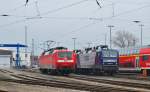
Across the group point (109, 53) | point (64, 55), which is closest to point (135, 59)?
point (109, 53)

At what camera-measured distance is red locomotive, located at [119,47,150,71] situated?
4716 centimetres

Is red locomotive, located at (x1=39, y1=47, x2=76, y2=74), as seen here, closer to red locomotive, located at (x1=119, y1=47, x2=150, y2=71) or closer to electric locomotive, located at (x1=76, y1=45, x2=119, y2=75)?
electric locomotive, located at (x1=76, y1=45, x2=119, y2=75)

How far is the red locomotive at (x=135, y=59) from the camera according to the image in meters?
47.2

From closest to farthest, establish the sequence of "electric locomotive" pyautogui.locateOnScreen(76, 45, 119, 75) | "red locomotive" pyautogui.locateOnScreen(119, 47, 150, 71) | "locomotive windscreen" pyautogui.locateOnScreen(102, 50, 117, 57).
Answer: "electric locomotive" pyautogui.locateOnScreen(76, 45, 119, 75)
"red locomotive" pyautogui.locateOnScreen(119, 47, 150, 71)
"locomotive windscreen" pyautogui.locateOnScreen(102, 50, 117, 57)

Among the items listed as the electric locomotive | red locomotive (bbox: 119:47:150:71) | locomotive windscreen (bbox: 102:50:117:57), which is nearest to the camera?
the electric locomotive

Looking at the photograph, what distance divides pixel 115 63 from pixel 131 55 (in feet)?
13.5

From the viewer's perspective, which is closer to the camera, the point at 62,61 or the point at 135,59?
the point at 62,61

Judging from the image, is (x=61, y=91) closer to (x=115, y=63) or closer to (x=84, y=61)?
(x=115, y=63)

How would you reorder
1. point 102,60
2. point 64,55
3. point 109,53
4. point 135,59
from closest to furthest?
point 102,60 < point 64,55 < point 109,53 < point 135,59

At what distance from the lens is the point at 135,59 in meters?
49.3

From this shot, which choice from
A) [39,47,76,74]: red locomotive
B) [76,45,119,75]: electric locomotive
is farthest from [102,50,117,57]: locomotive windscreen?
[39,47,76,74]: red locomotive

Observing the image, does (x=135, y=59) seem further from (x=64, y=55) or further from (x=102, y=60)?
(x=64, y=55)

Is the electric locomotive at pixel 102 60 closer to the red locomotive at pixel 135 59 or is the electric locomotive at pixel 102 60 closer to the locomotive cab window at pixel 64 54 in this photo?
the red locomotive at pixel 135 59

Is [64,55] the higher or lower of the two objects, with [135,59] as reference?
higher
